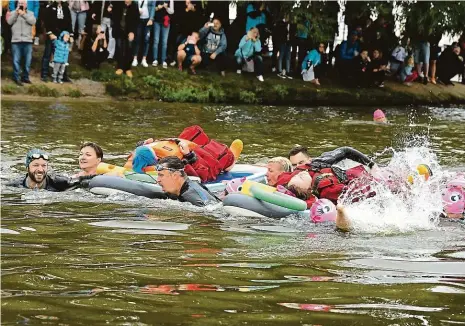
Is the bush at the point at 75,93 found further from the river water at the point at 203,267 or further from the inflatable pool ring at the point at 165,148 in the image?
the inflatable pool ring at the point at 165,148

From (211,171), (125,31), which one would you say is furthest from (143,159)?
(125,31)

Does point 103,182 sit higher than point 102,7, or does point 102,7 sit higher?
point 102,7

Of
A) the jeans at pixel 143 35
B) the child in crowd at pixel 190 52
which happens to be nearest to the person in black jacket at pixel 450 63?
the child in crowd at pixel 190 52

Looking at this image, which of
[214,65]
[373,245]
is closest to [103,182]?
[373,245]

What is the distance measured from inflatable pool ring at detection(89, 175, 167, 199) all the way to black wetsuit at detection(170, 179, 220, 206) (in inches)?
9.9

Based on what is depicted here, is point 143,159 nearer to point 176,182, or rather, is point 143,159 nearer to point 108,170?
point 108,170

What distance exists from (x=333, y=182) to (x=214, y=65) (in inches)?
599

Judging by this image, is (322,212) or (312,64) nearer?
(322,212)

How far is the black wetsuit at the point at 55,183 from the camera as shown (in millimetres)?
11094

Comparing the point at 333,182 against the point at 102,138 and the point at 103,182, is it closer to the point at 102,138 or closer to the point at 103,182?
the point at 103,182

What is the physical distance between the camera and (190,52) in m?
23.7

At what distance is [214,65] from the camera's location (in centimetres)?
2500

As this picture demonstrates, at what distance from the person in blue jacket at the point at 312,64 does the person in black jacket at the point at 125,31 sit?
495 cm

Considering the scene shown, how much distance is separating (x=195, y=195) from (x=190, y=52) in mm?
13849
